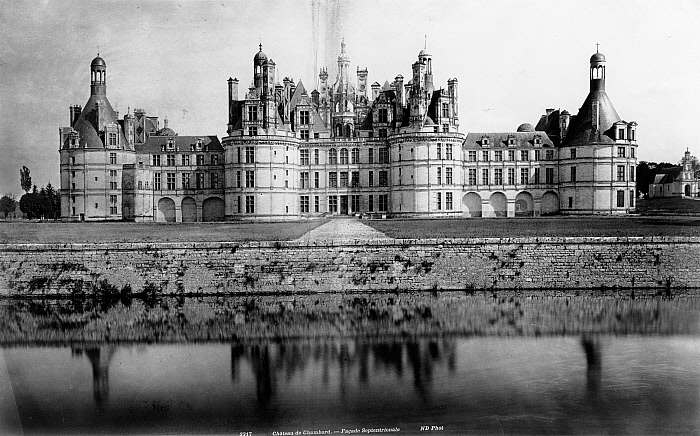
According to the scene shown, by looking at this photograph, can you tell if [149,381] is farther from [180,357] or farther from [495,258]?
[495,258]

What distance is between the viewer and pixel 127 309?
71.1ft

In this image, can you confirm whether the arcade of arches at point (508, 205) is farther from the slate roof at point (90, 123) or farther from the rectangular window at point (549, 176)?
the slate roof at point (90, 123)

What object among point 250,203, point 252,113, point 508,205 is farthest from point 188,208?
point 508,205

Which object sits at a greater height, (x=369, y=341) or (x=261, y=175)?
(x=261, y=175)

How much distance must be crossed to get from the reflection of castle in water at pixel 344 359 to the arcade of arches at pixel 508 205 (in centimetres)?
3180

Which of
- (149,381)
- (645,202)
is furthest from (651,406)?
(645,202)

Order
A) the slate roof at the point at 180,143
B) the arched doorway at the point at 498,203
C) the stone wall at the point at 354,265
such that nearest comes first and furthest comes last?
the stone wall at the point at 354,265 → the arched doorway at the point at 498,203 → the slate roof at the point at 180,143

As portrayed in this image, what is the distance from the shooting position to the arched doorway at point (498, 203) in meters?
48.8

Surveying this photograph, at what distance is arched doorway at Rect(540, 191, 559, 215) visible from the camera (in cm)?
4838

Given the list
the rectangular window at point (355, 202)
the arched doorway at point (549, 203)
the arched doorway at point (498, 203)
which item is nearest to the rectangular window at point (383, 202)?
the rectangular window at point (355, 202)

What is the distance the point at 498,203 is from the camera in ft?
161

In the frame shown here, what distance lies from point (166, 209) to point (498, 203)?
23934mm

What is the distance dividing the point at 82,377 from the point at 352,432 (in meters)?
6.81

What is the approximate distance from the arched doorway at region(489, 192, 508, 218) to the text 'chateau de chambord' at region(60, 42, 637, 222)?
0.07 metres
